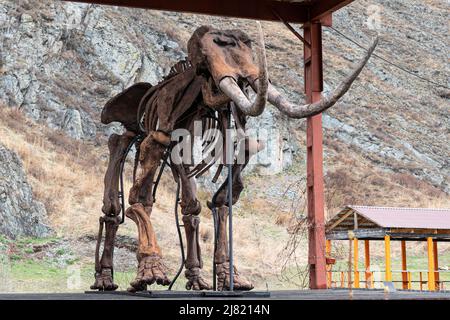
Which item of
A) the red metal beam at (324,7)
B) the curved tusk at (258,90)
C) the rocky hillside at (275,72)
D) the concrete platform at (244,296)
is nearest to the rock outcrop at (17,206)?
the rocky hillside at (275,72)

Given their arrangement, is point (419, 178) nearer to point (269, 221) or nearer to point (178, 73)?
point (269, 221)

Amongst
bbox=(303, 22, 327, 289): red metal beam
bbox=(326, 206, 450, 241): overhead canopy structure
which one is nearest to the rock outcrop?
bbox=(326, 206, 450, 241): overhead canopy structure

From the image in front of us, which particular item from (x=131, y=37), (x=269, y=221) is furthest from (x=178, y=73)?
(x=131, y=37)

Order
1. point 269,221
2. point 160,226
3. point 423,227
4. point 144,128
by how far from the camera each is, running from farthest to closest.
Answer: point 269,221, point 160,226, point 423,227, point 144,128

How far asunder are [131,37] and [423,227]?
72.0ft

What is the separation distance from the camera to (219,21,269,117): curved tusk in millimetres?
4891

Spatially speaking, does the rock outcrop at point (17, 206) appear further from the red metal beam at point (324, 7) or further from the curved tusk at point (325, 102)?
the curved tusk at point (325, 102)

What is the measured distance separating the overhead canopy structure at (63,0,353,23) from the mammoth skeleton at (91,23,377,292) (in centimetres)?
221

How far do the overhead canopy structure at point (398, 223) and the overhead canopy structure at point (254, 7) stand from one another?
384 centimetres

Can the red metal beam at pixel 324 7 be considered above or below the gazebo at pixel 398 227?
above

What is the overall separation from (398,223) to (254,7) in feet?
15.0

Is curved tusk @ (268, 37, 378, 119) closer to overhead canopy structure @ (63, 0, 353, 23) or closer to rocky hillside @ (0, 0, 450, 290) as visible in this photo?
overhead canopy structure @ (63, 0, 353, 23)

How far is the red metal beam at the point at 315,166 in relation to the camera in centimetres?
1035
